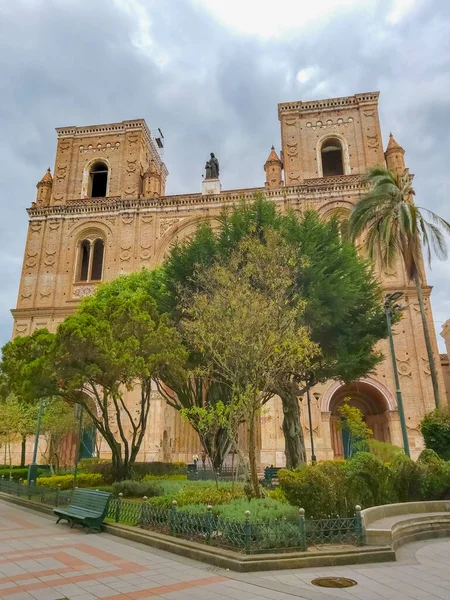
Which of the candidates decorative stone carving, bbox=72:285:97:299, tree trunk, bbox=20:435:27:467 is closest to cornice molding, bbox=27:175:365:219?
decorative stone carving, bbox=72:285:97:299

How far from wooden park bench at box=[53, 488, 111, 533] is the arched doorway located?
17.3 metres

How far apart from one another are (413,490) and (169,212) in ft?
77.9

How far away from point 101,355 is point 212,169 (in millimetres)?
23785

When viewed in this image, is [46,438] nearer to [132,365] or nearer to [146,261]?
[146,261]

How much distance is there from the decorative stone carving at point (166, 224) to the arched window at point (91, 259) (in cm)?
429

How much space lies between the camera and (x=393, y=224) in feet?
62.2

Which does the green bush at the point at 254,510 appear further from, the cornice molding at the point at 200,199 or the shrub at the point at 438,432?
the cornice molding at the point at 200,199

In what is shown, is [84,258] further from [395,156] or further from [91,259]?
[395,156]

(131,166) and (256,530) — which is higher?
(131,166)

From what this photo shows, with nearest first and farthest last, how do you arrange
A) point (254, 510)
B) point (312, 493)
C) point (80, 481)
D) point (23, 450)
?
point (254, 510), point (312, 493), point (80, 481), point (23, 450)

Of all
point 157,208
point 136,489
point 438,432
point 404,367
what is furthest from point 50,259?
point 438,432

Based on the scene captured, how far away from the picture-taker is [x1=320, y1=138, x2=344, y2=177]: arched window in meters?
32.2

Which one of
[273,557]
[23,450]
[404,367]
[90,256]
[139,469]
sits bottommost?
[273,557]

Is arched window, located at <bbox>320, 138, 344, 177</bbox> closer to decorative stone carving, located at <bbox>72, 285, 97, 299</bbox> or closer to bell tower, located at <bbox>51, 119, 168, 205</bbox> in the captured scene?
bell tower, located at <bbox>51, 119, 168, 205</bbox>
